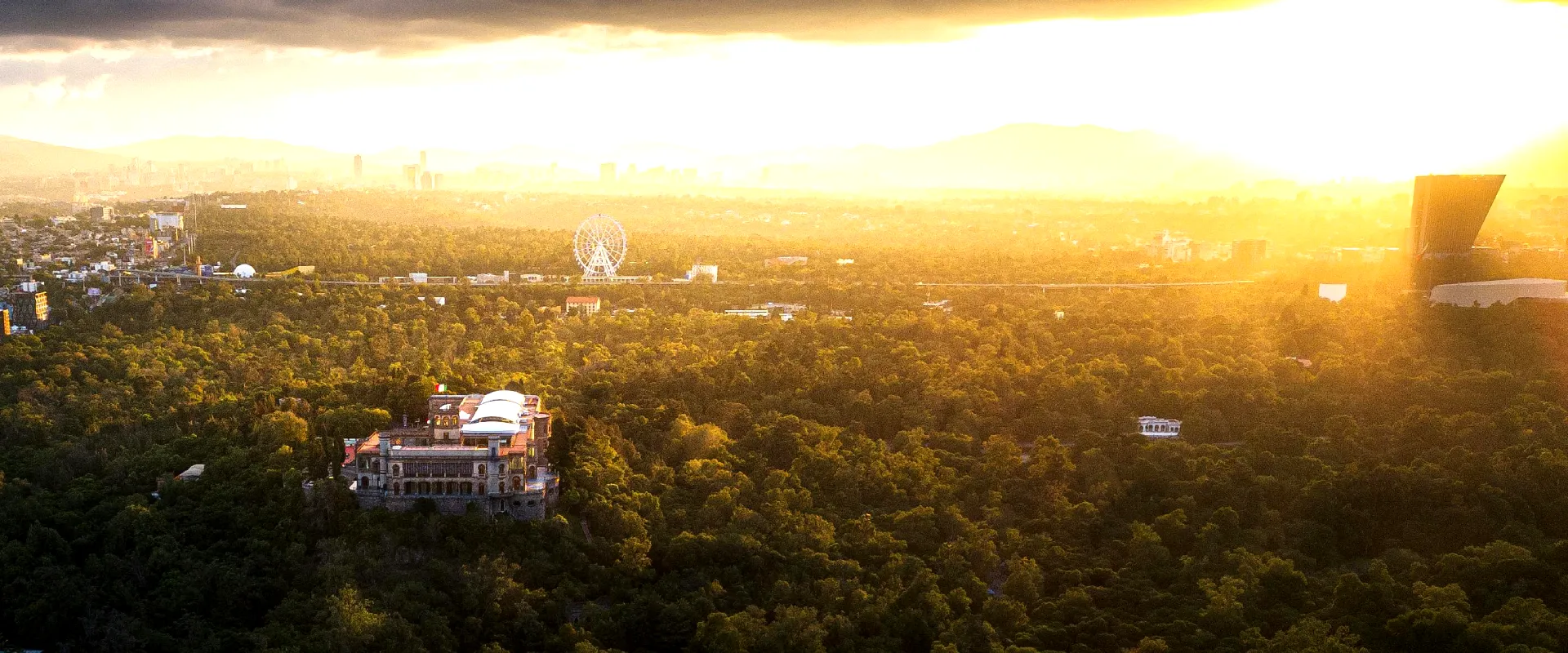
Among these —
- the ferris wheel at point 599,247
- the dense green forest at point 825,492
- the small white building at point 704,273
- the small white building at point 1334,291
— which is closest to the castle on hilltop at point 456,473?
the dense green forest at point 825,492

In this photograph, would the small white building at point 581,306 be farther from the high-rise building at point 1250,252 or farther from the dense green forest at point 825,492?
the high-rise building at point 1250,252

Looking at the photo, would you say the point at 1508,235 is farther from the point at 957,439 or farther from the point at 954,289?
the point at 957,439

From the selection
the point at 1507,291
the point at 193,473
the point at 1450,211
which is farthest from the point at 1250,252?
the point at 193,473

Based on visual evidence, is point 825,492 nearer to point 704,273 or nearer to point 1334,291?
point 1334,291

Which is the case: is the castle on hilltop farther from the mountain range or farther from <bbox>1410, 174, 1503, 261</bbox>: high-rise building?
the mountain range

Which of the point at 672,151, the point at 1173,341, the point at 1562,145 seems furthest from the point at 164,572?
the point at 672,151

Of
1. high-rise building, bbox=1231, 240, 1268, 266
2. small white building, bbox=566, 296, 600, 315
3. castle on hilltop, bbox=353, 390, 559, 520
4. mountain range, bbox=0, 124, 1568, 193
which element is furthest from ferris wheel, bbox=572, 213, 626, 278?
mountain range, bbox=0, 124, 1568, 193
